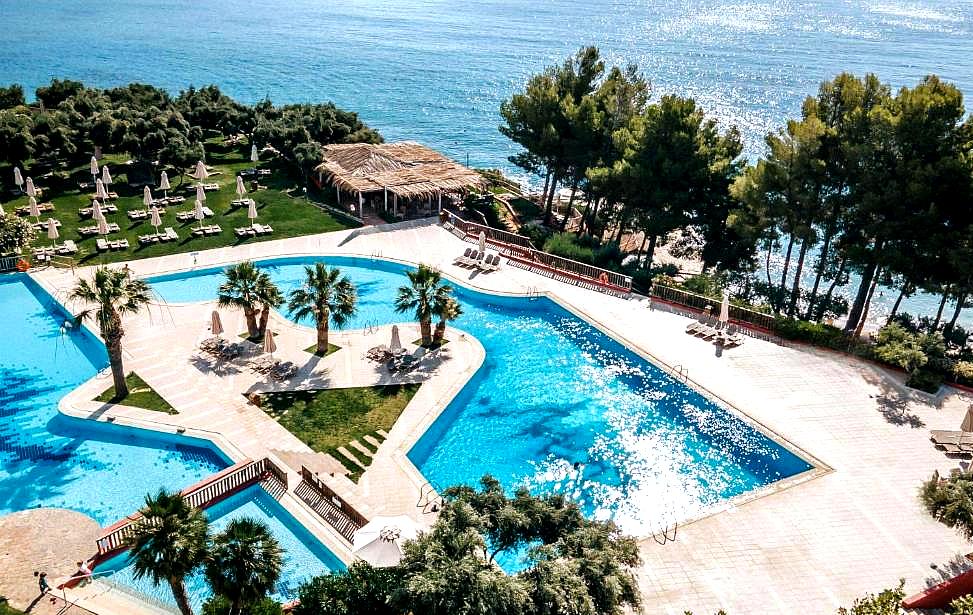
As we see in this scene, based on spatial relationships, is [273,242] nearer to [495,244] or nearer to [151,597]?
[495,244]

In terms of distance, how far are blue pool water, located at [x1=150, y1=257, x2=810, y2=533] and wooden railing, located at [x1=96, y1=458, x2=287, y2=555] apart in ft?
15.8

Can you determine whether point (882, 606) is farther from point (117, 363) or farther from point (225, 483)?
point (117, 363)

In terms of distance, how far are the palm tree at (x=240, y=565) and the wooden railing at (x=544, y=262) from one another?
2533cm

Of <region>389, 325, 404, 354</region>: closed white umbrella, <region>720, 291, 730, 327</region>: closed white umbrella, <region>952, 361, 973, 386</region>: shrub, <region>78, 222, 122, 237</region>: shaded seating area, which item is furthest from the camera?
<region>78, 222, 122, 237</region>: shaded seating area

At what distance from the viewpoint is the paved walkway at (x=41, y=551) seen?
17.4 m

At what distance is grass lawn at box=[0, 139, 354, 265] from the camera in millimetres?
38312

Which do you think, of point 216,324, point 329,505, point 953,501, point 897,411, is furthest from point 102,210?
point 953,501

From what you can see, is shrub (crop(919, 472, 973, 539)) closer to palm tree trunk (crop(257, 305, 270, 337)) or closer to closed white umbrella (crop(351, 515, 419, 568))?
closed white umbrella (crop(351, 515, 419, 568))

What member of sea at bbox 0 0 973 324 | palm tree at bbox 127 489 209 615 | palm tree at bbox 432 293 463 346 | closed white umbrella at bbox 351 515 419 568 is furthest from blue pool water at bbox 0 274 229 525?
sea at bbox 0 0 973 324

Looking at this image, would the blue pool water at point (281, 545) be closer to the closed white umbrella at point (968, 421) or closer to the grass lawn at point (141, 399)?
the grass lawn at point (141, 399)

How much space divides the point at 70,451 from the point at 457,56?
413 feet

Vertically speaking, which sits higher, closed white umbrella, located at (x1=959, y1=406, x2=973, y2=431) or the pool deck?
closed white umbrella, located at (x1=959, y1=406, x2=973, y2=431)

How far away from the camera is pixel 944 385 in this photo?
27953 mm

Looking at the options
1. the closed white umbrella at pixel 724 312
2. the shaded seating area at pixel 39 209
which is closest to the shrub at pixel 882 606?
the closed white umbrella at pixel 724 312
